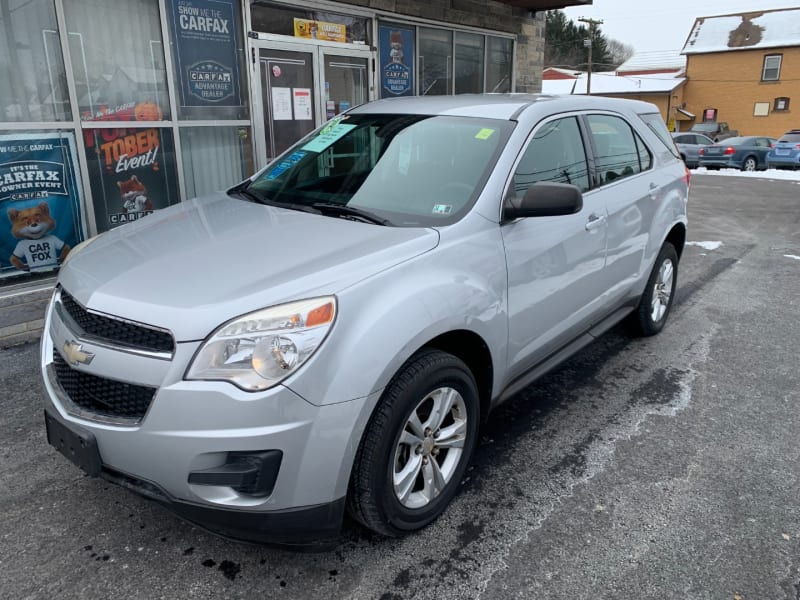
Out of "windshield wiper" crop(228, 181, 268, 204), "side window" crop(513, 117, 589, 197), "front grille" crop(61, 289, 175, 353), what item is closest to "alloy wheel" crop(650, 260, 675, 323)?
"side window" crop(513, 117, 589, 197)

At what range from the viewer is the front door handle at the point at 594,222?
11.9ft

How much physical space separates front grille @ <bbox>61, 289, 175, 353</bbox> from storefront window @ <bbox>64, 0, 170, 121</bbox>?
3922mm

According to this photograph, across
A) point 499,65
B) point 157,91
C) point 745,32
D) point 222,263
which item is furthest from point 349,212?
point 745,32

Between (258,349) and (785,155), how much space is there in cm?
2542

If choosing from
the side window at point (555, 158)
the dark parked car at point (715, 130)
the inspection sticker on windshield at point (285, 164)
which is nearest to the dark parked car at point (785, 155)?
Result: the dark parked car at point (715, 130)

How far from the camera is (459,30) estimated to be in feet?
30.8

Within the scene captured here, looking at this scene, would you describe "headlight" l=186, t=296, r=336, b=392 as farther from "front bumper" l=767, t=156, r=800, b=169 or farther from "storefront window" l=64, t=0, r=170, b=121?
"front bumper" l=767, t=156, r=800, b=169

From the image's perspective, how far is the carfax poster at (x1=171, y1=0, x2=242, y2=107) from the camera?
20.4 feet

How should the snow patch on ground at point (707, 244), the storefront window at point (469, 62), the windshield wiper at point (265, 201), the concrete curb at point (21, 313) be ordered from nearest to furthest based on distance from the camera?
the windshield wiper at point (265, 201), the concrete curb at point (21, 313), the snow patch on ground at point (707, 244), the storefront window at point (469, 62)

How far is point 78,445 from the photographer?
2.33 metres

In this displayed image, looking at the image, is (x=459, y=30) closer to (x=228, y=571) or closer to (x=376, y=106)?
(x=376, y=106)

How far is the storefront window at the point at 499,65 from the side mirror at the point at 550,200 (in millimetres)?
7929

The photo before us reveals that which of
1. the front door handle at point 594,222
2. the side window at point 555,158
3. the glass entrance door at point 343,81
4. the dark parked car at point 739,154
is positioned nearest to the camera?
the side window at point 555,158

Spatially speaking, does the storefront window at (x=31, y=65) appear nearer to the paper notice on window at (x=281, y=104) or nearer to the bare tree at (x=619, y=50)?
the paper notice on window at (x=281, y=104)
